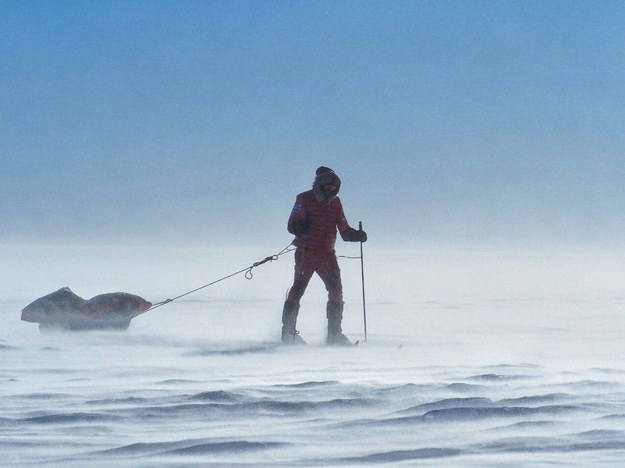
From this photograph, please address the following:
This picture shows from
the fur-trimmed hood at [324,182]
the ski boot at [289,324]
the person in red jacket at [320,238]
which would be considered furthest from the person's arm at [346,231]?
the ski boot at [289,324]

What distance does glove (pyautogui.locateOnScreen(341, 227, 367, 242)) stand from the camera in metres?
10.8

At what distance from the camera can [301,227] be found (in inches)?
420

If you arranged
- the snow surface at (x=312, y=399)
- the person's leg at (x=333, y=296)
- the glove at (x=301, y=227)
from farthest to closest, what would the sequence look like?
1. the person's leg at (x=333, y=296)
2. the glove at (x=301, y=227)
3. the snow surface at (x=312, y=399)

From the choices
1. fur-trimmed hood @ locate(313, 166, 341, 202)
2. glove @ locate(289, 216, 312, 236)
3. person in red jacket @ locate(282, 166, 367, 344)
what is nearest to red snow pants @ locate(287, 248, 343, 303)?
person in red jacket @ locate(282, 166, 367, 344)

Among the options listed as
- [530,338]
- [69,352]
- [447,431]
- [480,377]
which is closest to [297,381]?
[480,377]

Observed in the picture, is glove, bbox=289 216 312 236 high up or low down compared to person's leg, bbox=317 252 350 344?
up

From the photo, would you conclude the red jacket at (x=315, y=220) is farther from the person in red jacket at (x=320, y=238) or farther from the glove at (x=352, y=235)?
the glove at (x=352, y=235)

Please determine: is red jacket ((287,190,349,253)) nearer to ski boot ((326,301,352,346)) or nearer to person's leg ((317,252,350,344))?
person's leg ((317,252,350,344))

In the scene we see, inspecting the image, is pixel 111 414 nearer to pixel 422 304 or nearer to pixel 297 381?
pixel 297 381

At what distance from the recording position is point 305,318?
50.4ft

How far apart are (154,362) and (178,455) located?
3979 mm

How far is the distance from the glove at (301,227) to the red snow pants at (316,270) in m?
0.22

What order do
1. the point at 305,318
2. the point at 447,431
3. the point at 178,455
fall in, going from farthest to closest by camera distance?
1. the point at 305,318
2. the point at 447,431
3. the point at 178,455

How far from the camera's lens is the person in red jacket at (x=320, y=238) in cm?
1071
